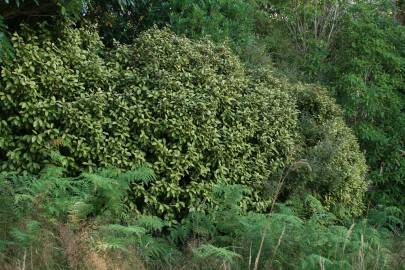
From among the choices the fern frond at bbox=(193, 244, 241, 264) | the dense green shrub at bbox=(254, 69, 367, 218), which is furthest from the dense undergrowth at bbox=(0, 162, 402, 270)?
the dense green shrub at bbox=(254, 69, 367, 218)

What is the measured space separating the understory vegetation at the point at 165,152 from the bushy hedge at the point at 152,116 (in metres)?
0.02

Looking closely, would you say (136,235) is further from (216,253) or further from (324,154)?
(324,154)

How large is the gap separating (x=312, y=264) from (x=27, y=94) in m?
3.33

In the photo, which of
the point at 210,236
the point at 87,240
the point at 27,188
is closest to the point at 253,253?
the point at 210,236

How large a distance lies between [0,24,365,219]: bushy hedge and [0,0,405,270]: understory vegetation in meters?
0.02

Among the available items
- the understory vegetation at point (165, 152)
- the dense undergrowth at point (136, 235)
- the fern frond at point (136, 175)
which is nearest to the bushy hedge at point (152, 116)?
the understory vegetation at point (165, 152)

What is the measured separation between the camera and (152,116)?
21.2 feet

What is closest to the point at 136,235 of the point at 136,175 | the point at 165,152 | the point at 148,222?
the point at 148,222

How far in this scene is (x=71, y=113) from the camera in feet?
19.9

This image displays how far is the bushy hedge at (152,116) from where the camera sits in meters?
6.07

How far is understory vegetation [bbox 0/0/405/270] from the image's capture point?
16.1 ft

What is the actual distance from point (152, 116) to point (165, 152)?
434mm

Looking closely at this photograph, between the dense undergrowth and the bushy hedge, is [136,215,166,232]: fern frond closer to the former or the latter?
the dense undergrowth

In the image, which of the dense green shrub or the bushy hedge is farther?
the dense green shrub
